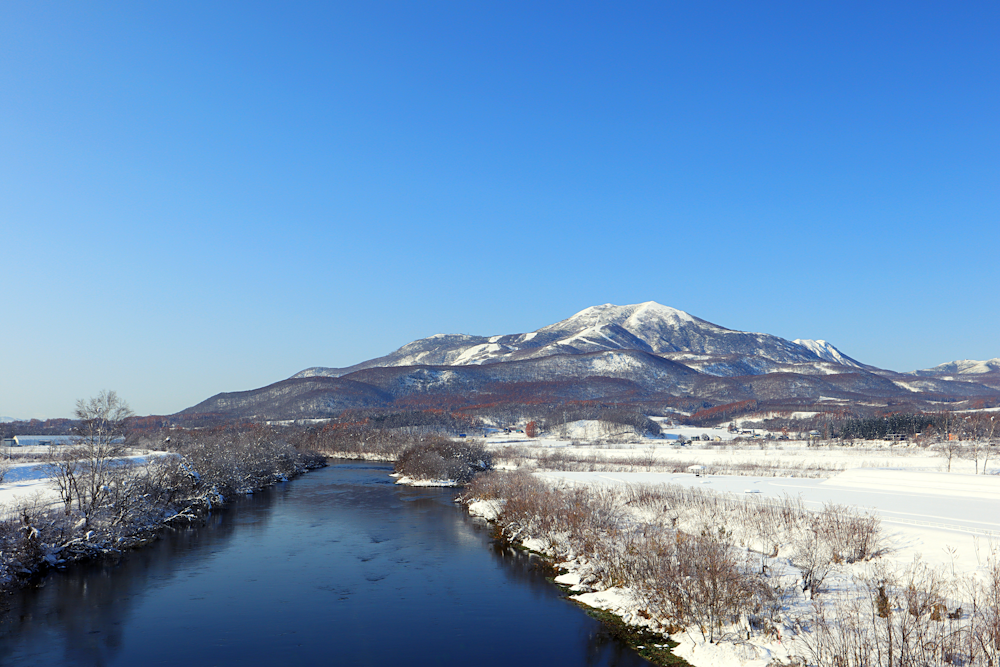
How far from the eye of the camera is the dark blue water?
2297cm

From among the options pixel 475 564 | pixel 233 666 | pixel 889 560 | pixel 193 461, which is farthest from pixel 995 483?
pixel 193 461

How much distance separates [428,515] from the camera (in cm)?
5709

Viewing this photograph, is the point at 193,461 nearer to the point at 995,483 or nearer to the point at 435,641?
the point at 435,641

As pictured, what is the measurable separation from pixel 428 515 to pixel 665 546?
3364 centimetres

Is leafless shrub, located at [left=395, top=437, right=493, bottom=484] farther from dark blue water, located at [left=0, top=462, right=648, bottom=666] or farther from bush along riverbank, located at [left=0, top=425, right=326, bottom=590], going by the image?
dark blue water, located at [left=0, top=462, right=648, bottom=666]

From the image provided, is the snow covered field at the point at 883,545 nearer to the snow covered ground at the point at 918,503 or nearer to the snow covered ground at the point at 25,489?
the snow covered ground at the point at 918,503

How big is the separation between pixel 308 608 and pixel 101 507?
78.2 feet

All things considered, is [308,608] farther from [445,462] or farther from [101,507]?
[445,462]

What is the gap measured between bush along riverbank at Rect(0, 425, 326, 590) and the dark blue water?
169cm

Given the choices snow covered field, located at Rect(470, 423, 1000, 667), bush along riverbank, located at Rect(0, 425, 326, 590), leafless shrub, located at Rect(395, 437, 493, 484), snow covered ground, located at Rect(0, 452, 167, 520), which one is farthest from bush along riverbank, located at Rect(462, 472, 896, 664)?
leafless shrub, located at Rect(395, 437, 493, 484)

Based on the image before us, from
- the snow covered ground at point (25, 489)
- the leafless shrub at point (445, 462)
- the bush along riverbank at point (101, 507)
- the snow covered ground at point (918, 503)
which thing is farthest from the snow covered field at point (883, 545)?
the snow covered ground at point (25, 489)

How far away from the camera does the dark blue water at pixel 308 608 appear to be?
2297 centimetres

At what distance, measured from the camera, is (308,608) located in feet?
93.2

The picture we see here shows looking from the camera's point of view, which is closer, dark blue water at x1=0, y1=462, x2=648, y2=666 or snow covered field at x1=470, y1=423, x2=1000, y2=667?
snow covered field at x1=470, y1=423, x2=1000, y2=667
